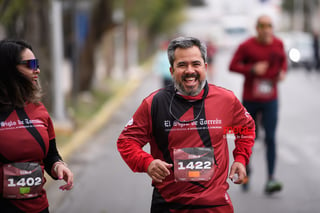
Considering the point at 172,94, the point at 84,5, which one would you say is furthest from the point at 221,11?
the point at 172,94

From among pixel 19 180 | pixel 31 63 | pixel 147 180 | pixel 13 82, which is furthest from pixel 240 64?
pixel 19 180

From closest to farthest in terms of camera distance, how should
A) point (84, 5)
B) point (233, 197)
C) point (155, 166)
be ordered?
point (155, 166) < point (233, 197) < point (84, 5)

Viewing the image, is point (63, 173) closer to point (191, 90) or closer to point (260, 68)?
point (191, 90)

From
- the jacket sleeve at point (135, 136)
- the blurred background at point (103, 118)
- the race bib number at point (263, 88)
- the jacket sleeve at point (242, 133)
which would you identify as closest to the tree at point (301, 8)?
the blurred background at point (103, 118)

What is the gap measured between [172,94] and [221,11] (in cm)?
10369

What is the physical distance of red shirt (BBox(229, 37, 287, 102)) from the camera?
22.5 ft

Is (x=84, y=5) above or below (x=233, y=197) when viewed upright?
above

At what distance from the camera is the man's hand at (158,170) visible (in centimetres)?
343

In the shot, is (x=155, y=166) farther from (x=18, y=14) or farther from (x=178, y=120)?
(x=18, y=14)

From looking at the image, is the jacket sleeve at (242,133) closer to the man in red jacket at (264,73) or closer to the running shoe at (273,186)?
the man in red jacket at (264,73)

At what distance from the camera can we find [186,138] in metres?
3.60

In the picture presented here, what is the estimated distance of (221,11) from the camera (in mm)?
105500

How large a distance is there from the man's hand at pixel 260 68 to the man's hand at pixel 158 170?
358cm

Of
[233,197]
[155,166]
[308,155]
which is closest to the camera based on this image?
[155,166]
